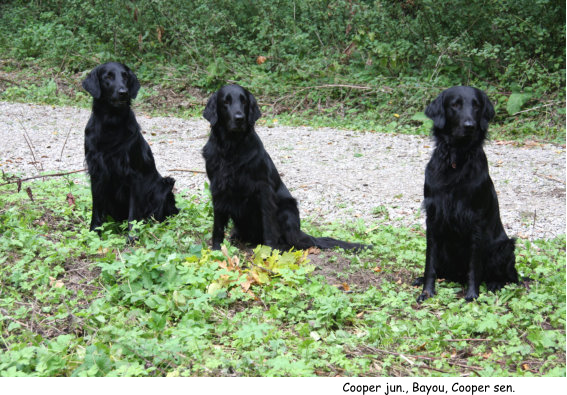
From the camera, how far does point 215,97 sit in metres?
4.80

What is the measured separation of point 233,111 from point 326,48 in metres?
8.71

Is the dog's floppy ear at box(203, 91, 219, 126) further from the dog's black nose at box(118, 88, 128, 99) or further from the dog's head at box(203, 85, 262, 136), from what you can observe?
the dog's black nose at box(118, 88, 128, 99)

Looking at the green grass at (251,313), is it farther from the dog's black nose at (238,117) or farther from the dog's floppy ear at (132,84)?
the dog's floppy ear at (132,84)

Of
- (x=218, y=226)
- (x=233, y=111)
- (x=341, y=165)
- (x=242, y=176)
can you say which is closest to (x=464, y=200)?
(x=242, y=176)

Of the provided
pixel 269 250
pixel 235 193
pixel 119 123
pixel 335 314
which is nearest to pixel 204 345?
pixel 335 314

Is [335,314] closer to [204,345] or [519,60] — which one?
[204,345]

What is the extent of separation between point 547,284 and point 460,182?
3.02 ft

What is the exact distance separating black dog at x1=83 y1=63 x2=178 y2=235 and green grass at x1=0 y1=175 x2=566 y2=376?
399 mm

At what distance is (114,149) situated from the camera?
521 cm

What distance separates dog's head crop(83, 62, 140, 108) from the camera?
5.11 metres

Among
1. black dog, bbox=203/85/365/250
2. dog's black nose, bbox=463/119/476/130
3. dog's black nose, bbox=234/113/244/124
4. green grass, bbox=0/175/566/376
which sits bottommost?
green grass, bbox=0/175/566/376

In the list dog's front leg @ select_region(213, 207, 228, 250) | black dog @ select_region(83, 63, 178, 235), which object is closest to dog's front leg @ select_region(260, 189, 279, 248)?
dog's front leg @ select_region(213, 207, 228, 250)

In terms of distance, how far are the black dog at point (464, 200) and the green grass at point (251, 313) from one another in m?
0.18

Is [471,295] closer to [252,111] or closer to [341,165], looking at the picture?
[252,111]
